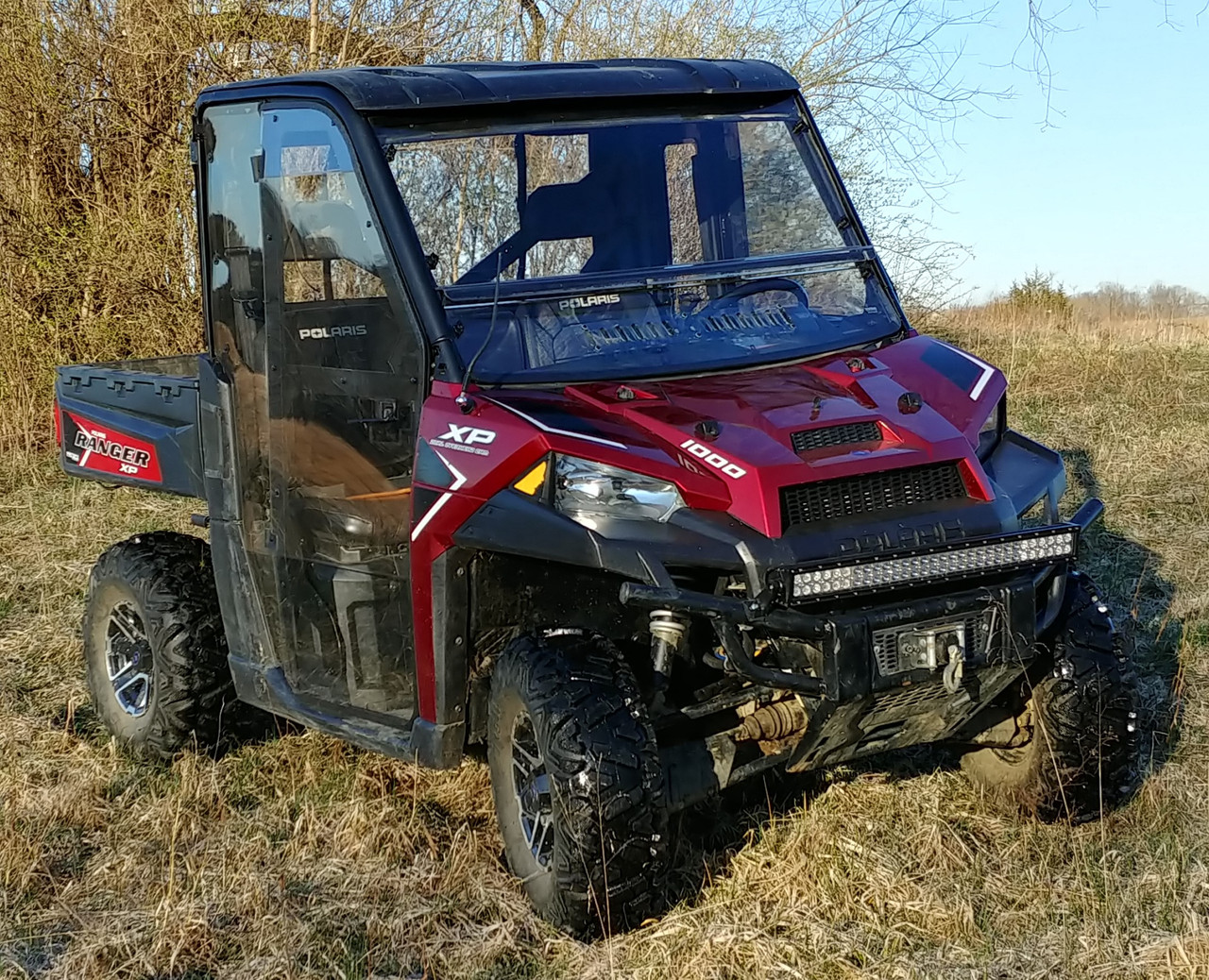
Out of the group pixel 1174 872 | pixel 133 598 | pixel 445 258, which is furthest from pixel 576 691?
pixel 133 598

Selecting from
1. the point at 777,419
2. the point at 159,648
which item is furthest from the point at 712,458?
the point at 159,648

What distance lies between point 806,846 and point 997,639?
0.96 metres

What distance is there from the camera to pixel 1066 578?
162 inches

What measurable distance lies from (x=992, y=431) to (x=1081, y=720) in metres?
0.86

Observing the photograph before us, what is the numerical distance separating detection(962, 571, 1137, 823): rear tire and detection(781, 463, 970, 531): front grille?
26.5 inches

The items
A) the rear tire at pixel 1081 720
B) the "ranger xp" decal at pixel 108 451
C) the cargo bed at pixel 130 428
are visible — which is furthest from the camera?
the "ranger xp" decal at pixel 108 451

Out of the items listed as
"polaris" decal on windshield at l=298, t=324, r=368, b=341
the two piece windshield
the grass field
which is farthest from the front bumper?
"polaris" decal on windshield at l=298, t=324, r=368, b=341

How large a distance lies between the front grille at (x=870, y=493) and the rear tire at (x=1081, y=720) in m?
0.67

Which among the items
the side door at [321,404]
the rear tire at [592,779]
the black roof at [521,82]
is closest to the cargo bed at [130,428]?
the side door at [321,404]

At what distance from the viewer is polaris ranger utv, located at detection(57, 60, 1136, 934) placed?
358 centimetres

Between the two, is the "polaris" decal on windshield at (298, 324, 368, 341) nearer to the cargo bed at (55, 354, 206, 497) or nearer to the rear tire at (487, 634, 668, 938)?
the cargo bed at (55, 354, 206, 497)

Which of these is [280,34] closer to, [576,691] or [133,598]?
[133,598]

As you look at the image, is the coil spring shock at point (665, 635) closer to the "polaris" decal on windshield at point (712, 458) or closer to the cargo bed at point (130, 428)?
the "polaris" decal on windshield at point (712, 458)

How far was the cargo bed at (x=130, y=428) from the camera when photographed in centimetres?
527
